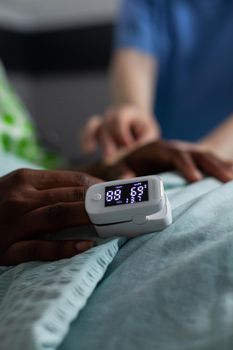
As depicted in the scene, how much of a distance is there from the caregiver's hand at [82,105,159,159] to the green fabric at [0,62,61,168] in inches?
4.5

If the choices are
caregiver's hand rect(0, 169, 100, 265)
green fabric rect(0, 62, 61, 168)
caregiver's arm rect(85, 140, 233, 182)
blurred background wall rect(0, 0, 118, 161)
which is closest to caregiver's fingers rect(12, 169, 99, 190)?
caregiver's hand rect(0, 169, 100, 265)

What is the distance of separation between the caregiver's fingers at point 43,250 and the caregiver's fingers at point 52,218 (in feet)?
0.04

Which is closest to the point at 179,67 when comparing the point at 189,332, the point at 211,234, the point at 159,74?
the point at 159,74

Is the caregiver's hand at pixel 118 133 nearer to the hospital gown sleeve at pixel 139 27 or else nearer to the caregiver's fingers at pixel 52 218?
the hospital gown sleeve at pixel 139 27

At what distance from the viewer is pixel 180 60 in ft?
4.96

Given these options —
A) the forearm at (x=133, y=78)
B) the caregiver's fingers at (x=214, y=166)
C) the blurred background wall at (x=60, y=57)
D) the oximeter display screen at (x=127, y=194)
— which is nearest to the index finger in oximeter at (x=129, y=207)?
the oximeter display screen at (x=127, y=194)

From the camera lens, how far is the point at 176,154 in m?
0.73

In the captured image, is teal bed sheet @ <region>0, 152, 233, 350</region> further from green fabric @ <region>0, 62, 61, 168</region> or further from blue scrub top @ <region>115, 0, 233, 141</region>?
blue scrub top @ <region>115, 0, 233, 141</region>

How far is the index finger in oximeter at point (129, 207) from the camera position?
49cm

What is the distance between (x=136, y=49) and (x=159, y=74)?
0.42 ft

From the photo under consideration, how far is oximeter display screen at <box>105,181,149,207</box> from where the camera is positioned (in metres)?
0.49

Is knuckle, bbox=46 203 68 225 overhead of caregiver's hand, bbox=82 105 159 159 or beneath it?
overhead

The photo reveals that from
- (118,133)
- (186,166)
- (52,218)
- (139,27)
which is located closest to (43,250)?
(52,218)

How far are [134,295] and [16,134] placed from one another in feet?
2.26
